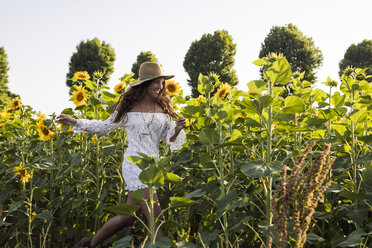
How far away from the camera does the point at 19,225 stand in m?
3.71

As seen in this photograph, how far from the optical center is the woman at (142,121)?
289 centimetres

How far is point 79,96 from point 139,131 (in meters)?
1.13

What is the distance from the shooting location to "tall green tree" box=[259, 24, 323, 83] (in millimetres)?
24484

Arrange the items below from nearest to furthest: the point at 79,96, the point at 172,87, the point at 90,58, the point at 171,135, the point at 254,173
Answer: the point at 254,173
the point at 171,135
the point at 79,96
the point at 172,87
the point at 90,58

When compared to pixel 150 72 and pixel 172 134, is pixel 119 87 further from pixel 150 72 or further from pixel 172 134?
pixel 172 134

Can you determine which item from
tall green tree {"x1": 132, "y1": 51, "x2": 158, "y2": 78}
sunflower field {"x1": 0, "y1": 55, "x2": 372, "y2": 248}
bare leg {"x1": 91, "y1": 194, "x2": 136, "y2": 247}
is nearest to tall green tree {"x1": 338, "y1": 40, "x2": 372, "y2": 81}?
tall green tree {"x1": 132, "y1": 51, "x2": 158, "y2": 78}

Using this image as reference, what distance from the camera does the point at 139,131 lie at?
114 inches

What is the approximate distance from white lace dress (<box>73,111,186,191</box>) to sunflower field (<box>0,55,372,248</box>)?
19 cm

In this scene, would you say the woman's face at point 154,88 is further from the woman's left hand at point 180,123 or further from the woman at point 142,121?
the woman's left hand at point 180,123

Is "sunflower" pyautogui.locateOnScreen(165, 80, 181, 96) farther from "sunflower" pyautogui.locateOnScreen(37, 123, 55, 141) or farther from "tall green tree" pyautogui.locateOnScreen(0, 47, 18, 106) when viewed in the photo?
"tall green tree" pyautogui.locateOnScreen(0, 47, 18, 106)

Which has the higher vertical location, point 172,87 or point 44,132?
point 172,87

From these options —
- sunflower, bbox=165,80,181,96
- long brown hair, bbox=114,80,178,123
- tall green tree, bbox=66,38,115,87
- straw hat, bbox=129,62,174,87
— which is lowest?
long brown hair, bbox=114,80,178,123

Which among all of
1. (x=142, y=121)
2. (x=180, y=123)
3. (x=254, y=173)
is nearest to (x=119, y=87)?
(x=142, y=121)

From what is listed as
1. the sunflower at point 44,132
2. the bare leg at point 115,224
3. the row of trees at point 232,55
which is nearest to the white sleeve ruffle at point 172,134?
the bare leg at point 115,224
